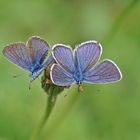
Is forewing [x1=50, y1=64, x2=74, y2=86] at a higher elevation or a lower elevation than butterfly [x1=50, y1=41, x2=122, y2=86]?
lower

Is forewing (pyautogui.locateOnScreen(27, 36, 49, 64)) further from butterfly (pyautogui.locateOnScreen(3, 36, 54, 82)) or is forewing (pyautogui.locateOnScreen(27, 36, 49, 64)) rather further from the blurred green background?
the blurred green background

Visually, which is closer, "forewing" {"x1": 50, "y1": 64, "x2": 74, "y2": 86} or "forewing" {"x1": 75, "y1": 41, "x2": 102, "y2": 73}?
"forewing" {"x1": 50, "y1": 64, "x2": 74, "y2": 86}

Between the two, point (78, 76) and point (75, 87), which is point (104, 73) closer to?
point (78, 76)

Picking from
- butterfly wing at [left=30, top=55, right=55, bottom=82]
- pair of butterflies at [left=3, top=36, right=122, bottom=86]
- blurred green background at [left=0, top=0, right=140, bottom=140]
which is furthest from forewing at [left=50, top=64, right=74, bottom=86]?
blurred green background at [left=0, top=0, right=140, bottom=140]

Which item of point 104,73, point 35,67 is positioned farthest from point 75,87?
point 104,73

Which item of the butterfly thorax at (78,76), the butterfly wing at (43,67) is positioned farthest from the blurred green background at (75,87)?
the butterfly thorax at (78,76)

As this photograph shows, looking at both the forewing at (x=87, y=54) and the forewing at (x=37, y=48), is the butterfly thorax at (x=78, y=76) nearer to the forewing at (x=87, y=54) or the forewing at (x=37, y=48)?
the forewing at (x=87, y=54)
